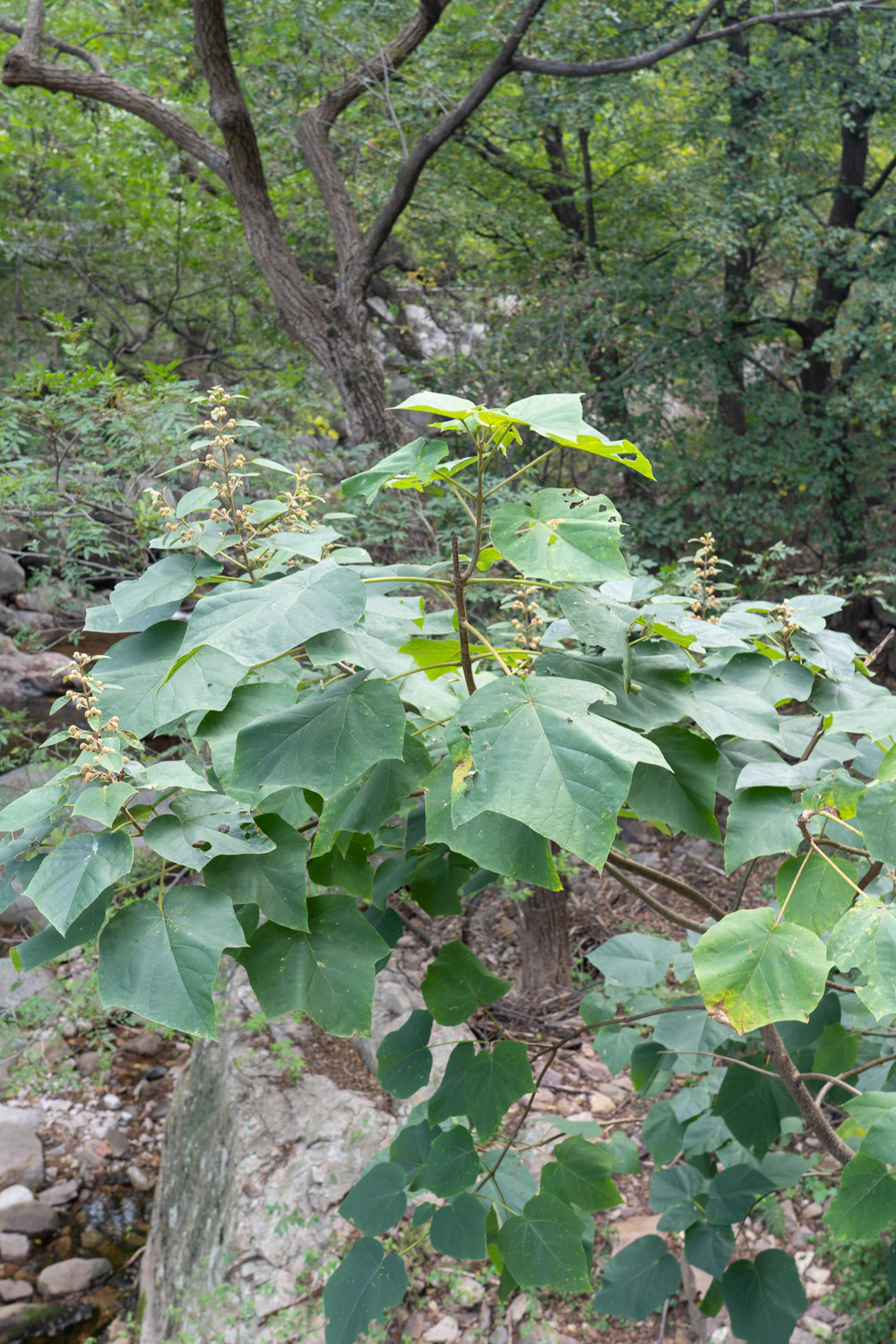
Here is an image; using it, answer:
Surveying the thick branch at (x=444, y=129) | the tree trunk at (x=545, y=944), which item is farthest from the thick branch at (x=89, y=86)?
the tree trunk at (x=545, y=944)

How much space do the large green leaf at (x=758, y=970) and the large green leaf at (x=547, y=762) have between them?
195mm

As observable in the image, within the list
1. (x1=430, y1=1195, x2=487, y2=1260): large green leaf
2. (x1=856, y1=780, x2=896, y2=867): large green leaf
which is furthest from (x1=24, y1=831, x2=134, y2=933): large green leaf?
(x1=430, y1=1195, x2=487, y2=1260): large green leaf

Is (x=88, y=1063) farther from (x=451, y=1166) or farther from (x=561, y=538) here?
(x=561, y=538)

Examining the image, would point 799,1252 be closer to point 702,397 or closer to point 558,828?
point 558,828

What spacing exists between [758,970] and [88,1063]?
413 cm

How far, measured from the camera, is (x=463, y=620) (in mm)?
853

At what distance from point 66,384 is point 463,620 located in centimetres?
339

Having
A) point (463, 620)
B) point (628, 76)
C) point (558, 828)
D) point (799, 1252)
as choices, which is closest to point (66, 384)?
point (463, 620)

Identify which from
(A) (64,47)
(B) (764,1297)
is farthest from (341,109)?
(B) (764,1297)

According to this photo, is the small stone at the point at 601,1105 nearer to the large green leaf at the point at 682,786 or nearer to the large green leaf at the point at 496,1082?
the large green leaf at the point at 496,1082

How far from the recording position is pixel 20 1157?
141 inches

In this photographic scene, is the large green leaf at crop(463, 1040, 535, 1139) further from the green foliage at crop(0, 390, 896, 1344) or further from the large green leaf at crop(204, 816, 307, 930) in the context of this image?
the large green leaf at crop(204, 816, 307, 930)

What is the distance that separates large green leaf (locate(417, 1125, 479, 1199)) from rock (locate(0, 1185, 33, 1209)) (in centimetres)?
305

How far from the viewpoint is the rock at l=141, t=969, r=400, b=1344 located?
7.45 feet
